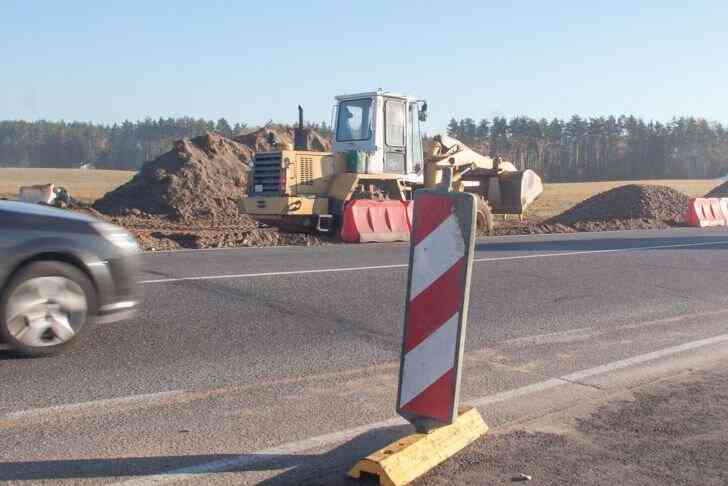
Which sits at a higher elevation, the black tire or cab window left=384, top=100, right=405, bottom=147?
cab window left=384, top=100, right=405, bottom=147

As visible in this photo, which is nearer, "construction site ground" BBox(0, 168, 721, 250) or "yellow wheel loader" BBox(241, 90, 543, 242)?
"construction site ground" BBox(0, 168, 721, 250)

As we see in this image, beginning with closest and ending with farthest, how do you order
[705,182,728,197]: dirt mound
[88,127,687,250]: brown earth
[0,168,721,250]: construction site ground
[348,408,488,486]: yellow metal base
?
[348,408,488,486]: yellow metal base
[0,168,721,250]: construction site ground
[88,127,687,250]: brown earth
[705,182,728,197]: dirt mound

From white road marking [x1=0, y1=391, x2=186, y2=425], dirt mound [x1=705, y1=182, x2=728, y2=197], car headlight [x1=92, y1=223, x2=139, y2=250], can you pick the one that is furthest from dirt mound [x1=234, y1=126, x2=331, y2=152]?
white road marking [x1=0, y1=391, x2=186, y2=425]

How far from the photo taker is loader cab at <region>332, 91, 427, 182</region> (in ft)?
58.5

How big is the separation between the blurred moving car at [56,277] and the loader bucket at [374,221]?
10670mm

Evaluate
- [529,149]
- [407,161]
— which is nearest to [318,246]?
[407,161]

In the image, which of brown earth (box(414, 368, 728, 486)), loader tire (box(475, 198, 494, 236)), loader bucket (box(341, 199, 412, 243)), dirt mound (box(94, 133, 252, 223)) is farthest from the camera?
dirt mound (box(94, 133, 252, 223))

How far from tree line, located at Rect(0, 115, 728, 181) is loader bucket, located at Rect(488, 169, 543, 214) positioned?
274 feet

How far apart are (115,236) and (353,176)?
11.2m

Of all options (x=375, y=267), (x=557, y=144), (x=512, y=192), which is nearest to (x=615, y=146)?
(x=557, y=144)

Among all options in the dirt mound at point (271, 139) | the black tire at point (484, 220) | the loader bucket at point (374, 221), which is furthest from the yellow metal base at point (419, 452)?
the dirt mound at point (271, 139)

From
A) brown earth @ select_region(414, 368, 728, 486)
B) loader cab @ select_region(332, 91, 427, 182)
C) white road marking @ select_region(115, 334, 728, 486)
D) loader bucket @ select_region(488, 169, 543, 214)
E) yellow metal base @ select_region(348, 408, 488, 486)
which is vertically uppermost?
loader cab @ select_region(332, 91, 427, 182)

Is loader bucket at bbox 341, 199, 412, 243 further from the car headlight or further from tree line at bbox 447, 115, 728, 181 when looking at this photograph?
tree line at bbox 447, 115, 728, 181

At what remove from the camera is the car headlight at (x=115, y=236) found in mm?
6621
